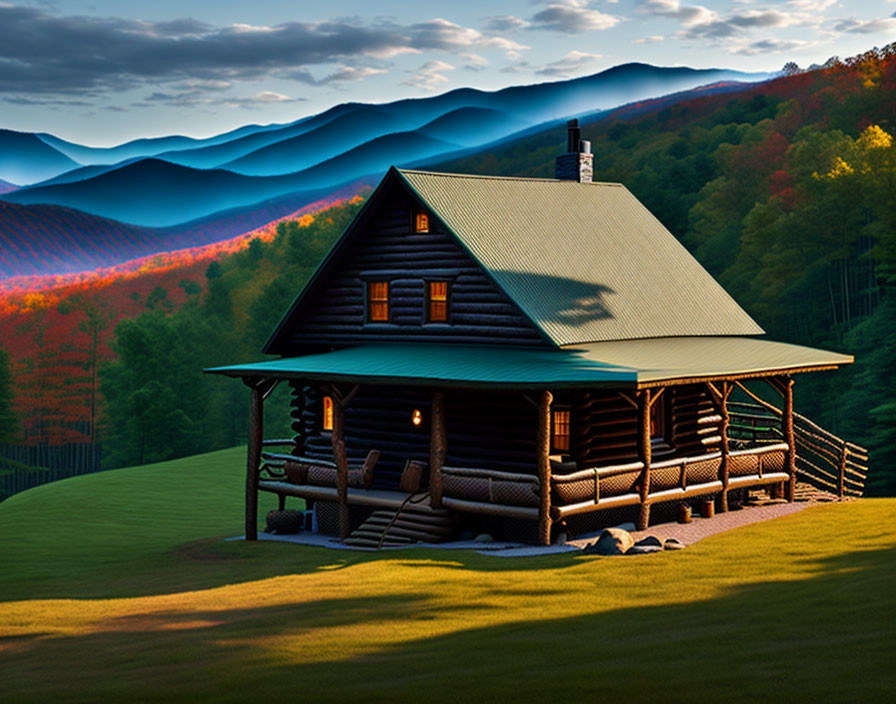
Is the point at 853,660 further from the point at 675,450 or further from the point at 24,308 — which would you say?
the point at 24,308

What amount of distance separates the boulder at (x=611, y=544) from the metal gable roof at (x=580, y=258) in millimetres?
5376

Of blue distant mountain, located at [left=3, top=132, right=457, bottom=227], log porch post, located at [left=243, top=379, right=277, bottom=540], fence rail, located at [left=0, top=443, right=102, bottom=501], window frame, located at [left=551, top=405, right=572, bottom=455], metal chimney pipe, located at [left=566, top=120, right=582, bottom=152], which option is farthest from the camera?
blue distant mountain, located at [left=3, top=132, right=457, bottom=227]

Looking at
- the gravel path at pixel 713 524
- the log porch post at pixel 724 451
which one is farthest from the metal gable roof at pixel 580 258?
the gravel path at pixel 713 524

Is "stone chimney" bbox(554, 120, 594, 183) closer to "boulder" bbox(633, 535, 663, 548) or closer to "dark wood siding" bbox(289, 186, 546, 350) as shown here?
"dark wood siding" bbox(289, 186, 546, 350)

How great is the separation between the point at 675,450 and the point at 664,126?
121146 mm

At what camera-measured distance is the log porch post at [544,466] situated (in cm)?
2373

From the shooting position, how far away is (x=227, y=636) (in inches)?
603

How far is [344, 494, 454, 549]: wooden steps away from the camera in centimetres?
2555

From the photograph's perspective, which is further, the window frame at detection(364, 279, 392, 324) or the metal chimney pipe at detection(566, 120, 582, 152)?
the metal chimney pipe at detection(566, 120, 582, 152)

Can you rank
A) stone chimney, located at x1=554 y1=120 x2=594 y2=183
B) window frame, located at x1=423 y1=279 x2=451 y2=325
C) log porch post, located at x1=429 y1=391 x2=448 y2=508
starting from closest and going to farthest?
1. log porch post, located at x1=429 y1=391 x2=448 y2=508
2. window frame, located at x1=423 y1=279 x2=451 y2=325
3. stone chimney, located at x1=554 y1=120 x2=594 y2=183

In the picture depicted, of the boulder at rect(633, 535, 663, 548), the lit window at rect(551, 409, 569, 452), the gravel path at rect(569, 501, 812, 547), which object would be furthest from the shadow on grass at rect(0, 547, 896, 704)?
the lit window at rect(551, 409, 569, 452)

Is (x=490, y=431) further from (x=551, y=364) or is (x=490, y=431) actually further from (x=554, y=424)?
(x=551, y=364)

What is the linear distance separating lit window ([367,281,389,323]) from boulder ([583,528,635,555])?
10.5 m

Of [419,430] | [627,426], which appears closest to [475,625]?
[627,426]
